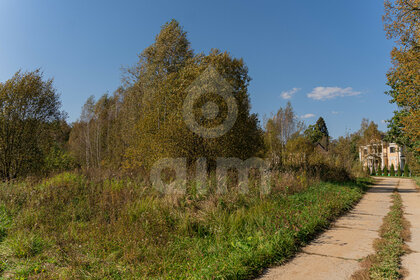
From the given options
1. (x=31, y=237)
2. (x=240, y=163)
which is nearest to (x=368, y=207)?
(x=240, y=163)

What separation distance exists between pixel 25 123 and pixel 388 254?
15150 mm

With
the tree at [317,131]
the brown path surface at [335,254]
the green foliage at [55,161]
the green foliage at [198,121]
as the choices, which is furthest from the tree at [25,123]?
the tree at [317,131]

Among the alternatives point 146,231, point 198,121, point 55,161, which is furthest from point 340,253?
point 55,161

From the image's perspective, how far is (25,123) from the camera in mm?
13195

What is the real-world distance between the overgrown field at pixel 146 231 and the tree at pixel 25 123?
5906 millimetres

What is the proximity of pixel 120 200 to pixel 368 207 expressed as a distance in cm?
786

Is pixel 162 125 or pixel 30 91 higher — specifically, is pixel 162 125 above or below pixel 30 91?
below

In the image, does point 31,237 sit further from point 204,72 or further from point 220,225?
point 204,72

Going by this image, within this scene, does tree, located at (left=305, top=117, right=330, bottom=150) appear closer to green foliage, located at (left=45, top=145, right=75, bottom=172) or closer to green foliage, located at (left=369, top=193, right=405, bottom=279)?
green foliage, located at (left=45, top=145, right=75, bottom=172)

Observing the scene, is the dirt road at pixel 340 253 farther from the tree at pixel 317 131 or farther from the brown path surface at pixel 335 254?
the tree at pixel 317 131

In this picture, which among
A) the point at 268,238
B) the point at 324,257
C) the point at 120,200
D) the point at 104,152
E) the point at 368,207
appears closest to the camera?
the point at 324,257

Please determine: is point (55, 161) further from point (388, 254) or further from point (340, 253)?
point (388, 254)

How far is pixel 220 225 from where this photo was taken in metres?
5.41

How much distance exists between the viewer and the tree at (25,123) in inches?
502
